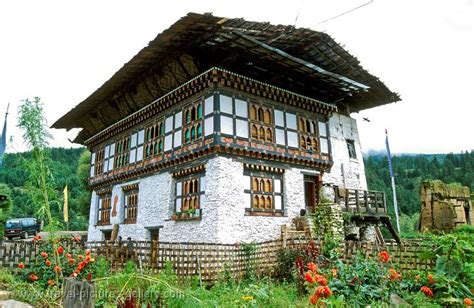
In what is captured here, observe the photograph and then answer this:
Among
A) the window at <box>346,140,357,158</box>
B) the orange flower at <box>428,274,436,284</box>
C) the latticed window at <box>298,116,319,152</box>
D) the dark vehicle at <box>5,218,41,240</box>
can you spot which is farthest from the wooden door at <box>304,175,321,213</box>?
the dark vehicle at <box>5,218,41,240</box>

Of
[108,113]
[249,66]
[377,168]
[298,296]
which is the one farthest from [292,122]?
[377,168]

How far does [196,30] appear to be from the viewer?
14359mm

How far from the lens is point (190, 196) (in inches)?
653

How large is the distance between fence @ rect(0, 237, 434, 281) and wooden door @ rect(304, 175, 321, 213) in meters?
5.98

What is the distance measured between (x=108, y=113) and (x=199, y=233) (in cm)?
1246

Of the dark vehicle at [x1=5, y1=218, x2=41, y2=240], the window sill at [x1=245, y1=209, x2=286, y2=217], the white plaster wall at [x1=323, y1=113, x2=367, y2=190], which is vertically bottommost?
the dark vehicle at [x1=5, y1=218, x2=41, y2=240]

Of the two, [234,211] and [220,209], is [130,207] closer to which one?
[220,209]

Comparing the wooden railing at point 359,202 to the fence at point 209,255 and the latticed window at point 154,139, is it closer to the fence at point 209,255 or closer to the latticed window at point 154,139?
the fence at point 209,255

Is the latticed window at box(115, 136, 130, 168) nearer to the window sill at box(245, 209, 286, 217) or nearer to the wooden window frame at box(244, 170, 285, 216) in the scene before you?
the wooden window frame at box(244, 170, 285, 216)

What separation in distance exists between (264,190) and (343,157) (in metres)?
7.20

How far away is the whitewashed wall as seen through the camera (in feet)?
48.5

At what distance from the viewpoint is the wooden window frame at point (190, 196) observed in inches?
628

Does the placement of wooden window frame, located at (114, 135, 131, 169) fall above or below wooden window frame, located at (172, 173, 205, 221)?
above

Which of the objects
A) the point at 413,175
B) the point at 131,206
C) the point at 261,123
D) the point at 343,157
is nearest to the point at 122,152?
the point at 131,206
